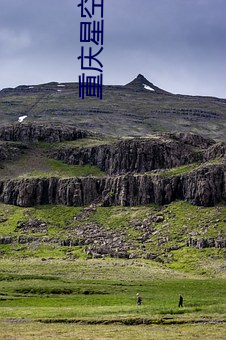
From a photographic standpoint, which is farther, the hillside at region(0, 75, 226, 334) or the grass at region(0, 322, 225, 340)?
the hillside at region(0, 75, 226, 334)

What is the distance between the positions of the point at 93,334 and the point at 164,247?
111503 millimetres

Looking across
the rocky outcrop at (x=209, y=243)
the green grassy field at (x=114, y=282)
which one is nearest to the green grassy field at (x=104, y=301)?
the green grassy field at (x=114, y=282)

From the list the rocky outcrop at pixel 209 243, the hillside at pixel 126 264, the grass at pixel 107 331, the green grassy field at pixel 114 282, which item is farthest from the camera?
the rocky outcrop at pixel 209 243

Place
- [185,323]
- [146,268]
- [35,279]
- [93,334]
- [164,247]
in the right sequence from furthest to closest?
[164,247], [146,268], [35,279], [185,323], [93,334]

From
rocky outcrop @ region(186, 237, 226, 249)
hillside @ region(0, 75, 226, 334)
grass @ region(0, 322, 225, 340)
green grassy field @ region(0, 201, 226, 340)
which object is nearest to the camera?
grass @ region(0, 322, 225, 340)

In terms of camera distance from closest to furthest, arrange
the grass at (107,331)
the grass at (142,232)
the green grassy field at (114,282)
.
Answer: the grass at (107,331), the green grassy field at (114,282), the grass at (142,232)

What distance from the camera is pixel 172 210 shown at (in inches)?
7283

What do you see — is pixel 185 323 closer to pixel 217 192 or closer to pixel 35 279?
pixel 35 279

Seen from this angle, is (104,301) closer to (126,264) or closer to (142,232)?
(126,264)

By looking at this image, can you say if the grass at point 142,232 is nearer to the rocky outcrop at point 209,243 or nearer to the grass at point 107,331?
the rocky outcrop at point 209,243

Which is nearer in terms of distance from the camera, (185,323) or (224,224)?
(185,323)

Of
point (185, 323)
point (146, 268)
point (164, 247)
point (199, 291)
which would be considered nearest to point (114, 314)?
point (185, 323)

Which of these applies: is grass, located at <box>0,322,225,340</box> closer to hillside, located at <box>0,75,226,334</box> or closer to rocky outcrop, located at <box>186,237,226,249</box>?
hillside, located at <box>0,75,226,334</box>

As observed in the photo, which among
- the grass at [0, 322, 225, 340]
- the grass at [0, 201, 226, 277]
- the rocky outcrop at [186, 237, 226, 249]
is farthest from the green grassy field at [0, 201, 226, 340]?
the rocky outcrop at [186, 237, 226, 249]
